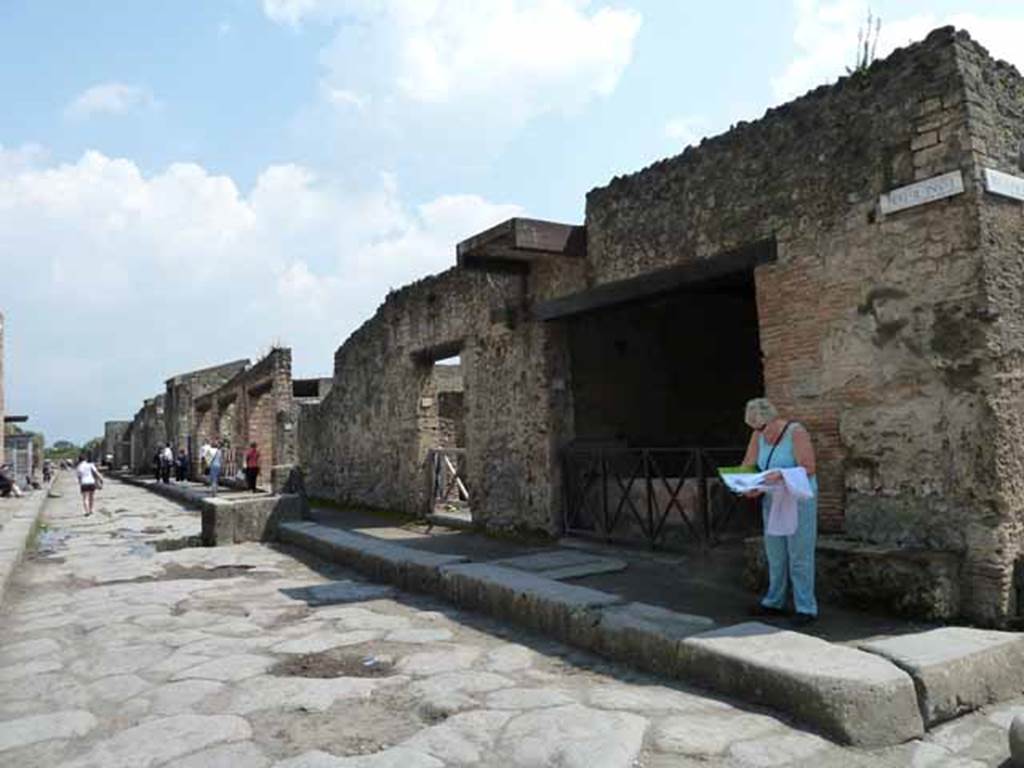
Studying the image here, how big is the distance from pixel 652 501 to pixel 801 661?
3.55m

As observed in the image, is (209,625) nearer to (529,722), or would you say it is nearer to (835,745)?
(529,722)

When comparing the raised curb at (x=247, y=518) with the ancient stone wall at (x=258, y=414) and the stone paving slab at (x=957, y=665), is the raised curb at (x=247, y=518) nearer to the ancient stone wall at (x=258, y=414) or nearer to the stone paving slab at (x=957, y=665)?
the ancient stone wall at (x=258, y=414)

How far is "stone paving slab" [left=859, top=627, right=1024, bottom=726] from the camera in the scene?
3.22 metres

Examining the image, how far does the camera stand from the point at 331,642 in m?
4.61

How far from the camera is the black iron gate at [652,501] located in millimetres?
6547

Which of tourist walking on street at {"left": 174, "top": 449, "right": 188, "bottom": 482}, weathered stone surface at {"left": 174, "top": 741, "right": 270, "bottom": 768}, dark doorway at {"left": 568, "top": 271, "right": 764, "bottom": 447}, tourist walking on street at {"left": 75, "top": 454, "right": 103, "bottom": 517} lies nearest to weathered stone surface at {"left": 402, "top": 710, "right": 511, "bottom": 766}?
weathered stone surface at {"left": 174, "top": 741, "right": 270, "bottom": 768}

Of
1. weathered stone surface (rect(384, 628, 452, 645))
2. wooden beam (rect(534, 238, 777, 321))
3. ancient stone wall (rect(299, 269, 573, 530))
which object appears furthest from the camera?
ancient stone wall (rect(299, 269, 573, 530))

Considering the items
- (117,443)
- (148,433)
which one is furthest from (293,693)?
(117,443)

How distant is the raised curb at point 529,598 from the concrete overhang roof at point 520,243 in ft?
9.27

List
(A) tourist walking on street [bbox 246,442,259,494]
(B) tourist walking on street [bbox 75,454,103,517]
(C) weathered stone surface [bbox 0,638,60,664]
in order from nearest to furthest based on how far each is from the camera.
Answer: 1. (C) weathered stone surface [bbox 0,638,60,664]
2. (B) tourist walking on street [bbox 75,454,103,517]
3. (A) tourist walking on street [bbox 246,442,259,494]

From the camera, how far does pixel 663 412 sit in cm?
952

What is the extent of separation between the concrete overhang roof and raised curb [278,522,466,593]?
2.77m

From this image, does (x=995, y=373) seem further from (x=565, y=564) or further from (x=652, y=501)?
(x=565, y=564)

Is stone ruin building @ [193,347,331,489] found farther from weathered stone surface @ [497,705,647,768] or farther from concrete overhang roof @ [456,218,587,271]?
weathered stone surface @ [497,705,647,768]
